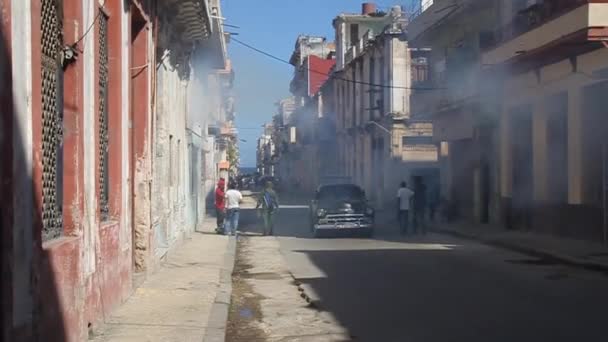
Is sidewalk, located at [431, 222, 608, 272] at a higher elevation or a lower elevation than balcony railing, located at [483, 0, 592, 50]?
lower

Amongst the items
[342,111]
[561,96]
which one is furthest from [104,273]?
[342,111]

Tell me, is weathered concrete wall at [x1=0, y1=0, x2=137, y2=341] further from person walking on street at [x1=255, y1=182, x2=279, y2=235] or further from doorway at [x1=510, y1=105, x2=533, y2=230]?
doorway at [x1=510, y1=105, x2=533, y2=230]

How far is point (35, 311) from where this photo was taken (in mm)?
6211

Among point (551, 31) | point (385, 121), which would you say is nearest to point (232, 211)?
point (551, 31)

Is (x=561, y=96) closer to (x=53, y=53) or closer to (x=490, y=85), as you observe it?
(x=490, y=85)

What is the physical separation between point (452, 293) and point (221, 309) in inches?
131

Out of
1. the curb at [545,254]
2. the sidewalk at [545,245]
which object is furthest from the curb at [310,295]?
the sidewalk at [545,245]

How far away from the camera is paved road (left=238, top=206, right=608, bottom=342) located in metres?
9.50

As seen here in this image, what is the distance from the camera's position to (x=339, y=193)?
26203mm

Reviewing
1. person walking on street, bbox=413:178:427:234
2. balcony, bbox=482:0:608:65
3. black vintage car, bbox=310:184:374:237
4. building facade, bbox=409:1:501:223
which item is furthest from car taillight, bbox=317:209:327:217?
balcony, bbox=482:0:608:65

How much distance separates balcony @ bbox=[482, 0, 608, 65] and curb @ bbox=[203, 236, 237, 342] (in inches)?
328

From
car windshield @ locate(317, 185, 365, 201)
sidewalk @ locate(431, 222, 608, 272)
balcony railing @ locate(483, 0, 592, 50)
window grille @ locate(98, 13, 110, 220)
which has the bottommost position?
sidewalk @ locate(431, 222, 608, 272)

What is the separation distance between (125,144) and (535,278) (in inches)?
275

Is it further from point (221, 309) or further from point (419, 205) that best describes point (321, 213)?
point (221, 309)
